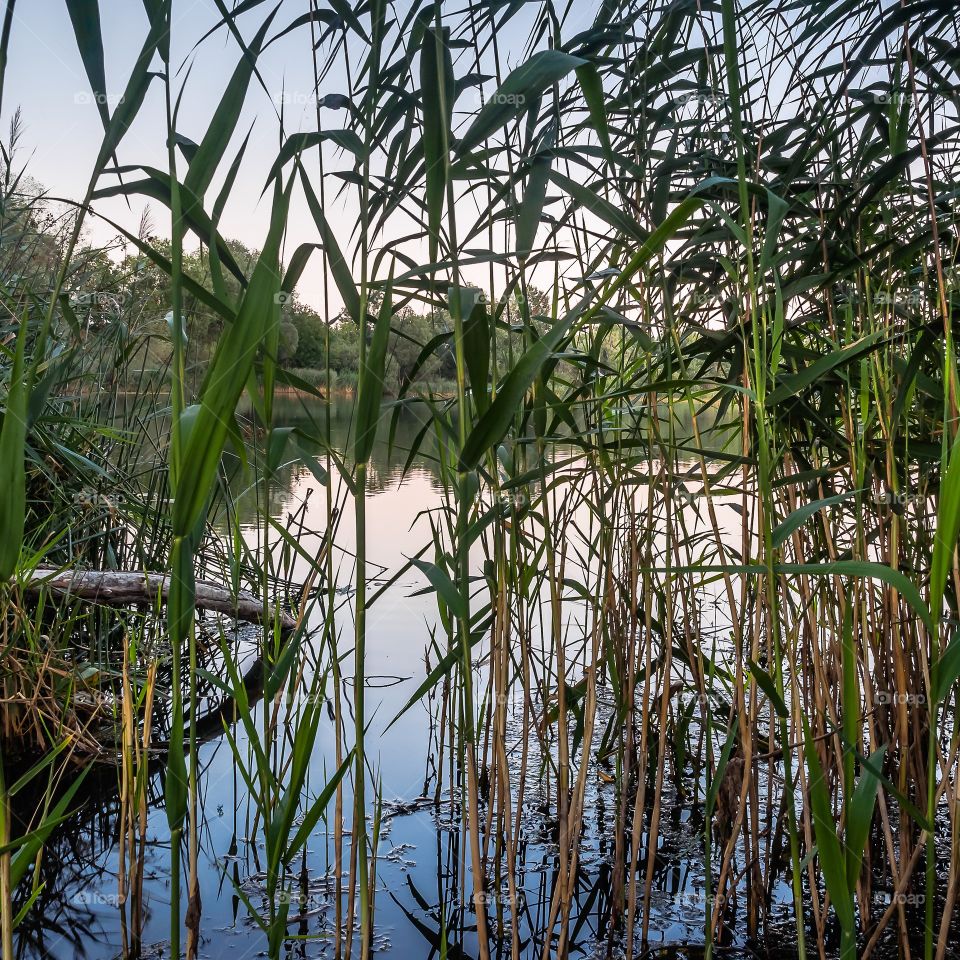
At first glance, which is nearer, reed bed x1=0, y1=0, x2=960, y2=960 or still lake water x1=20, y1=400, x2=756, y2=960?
reed bed x1=0, y1=0, x2=960, y2=960

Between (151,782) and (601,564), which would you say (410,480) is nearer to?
(151,782)

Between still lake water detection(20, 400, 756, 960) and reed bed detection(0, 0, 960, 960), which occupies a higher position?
reed bed detection(0, 0, 960, 960)

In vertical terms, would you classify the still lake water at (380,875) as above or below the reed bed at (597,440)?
below

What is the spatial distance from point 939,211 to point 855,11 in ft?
1.25

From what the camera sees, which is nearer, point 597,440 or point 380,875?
point 597,440

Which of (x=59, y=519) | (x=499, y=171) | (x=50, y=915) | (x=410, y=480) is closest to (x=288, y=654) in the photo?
(x=499, y=171)

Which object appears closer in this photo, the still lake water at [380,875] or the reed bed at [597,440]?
the reed bed at [597,440]

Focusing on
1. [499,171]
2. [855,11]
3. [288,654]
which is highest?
[855,11]

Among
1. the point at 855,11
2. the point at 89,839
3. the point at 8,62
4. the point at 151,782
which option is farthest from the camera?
the point at 151,782

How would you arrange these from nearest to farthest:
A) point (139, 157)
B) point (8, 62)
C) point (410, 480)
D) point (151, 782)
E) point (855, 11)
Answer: point (8, 62), point (139, 157), point (855, 11), point (151, 782), point (410, 480)

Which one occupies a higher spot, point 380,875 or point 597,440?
point 597,440

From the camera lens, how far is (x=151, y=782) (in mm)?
2141

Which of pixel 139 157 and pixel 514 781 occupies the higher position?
pixel 139 157

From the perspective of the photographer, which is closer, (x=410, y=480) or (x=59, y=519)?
(x=59, y=519)
